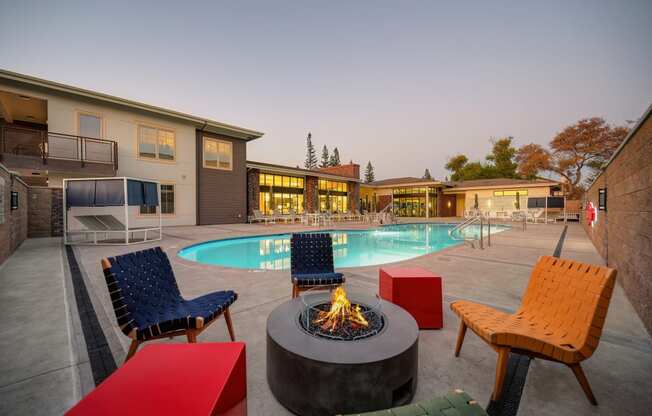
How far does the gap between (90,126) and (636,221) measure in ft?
57.1

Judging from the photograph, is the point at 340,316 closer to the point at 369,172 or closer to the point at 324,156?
the point at 324,156

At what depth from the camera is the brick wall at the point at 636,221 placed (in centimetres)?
278

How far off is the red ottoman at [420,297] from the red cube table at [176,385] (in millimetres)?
1834

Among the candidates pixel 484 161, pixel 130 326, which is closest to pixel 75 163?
pixel 130 326

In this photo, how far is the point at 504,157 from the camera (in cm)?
4247

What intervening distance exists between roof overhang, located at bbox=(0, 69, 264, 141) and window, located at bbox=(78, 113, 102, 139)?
864 mm

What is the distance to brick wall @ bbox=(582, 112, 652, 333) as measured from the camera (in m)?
2.78

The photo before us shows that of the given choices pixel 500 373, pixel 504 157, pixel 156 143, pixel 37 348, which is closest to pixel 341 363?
pixel 500 373

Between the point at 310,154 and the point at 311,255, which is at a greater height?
the point at 310,154

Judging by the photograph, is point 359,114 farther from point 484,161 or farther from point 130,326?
point 130,326

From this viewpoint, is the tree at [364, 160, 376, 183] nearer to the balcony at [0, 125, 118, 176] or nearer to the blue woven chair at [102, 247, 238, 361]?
the balcony at [0, 125, 118, 176]

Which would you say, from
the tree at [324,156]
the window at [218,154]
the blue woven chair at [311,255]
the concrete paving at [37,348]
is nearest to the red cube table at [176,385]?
the concrete paving at [37,348]

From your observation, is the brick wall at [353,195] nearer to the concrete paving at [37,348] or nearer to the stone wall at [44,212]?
the stone wall at [44,212]

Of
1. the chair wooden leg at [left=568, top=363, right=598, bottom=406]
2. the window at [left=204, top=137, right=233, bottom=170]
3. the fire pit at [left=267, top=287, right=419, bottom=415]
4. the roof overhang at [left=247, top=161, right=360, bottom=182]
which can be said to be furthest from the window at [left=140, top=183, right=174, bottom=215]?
the chair wooden leg at [left=568, top=363, right=598, bottom=406]
